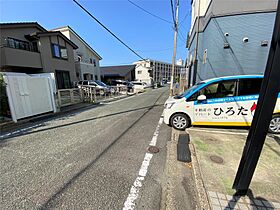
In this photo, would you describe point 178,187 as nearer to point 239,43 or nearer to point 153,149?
point 153,149

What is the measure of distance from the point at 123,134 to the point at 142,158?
1497 millimetres

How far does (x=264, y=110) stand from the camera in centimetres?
163

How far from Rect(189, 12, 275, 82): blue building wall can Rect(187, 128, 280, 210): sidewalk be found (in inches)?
264

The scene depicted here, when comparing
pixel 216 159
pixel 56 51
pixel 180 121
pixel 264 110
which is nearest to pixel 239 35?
pixel 180 121

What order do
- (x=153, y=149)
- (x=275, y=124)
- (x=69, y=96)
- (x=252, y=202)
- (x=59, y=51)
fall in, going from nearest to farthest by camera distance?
(x=252, y=202) < (x=153, y=149) < (x=275, y=124) < (x=69, y=96) < (x=59, y=51)

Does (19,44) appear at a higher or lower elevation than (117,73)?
higher

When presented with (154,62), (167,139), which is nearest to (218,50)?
(167,139)

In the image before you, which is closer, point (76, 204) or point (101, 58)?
point (76, 204)

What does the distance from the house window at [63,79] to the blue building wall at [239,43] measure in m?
14.5

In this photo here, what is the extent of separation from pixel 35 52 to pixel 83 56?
374 inches

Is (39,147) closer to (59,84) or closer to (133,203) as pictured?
(133,203)

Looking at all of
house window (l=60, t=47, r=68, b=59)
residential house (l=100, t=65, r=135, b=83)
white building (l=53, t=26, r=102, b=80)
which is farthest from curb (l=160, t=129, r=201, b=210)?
residential house (l=100, t=65, r=135, b=83)

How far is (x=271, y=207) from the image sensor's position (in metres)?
1.83

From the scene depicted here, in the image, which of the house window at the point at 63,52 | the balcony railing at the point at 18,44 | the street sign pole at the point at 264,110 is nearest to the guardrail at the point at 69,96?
the balcony railing at the point at 18,44
